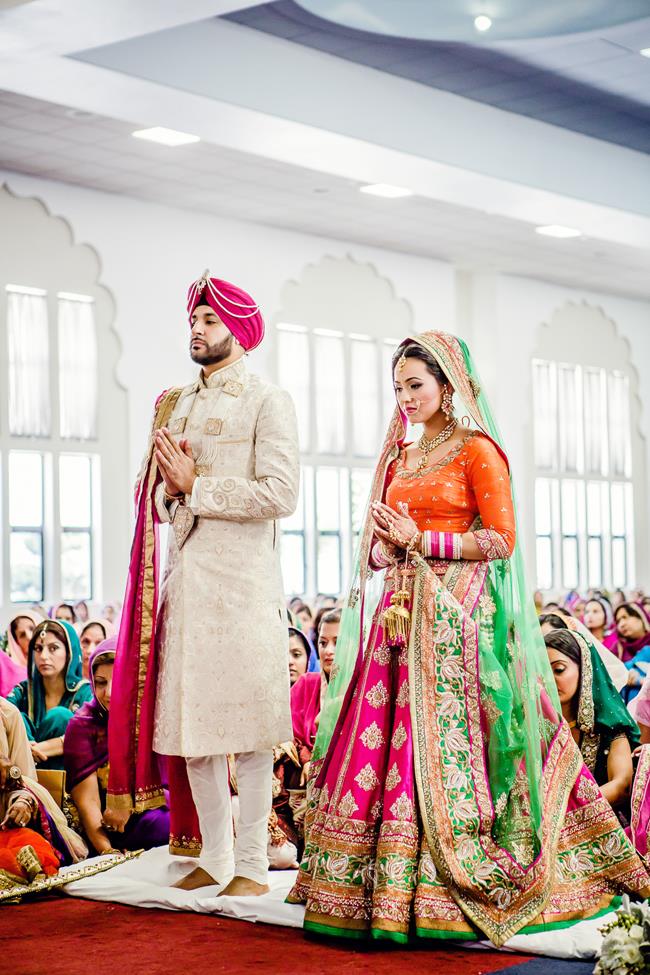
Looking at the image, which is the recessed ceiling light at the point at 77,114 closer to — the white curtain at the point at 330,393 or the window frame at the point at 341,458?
the window frame at the point at 341,458

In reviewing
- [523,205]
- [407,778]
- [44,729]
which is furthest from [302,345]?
[407,778]

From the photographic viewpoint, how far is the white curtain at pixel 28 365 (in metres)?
10.5

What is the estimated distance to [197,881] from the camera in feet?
13.3

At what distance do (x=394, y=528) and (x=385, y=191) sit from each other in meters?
7.43

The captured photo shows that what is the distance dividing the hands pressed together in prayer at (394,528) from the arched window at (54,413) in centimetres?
672

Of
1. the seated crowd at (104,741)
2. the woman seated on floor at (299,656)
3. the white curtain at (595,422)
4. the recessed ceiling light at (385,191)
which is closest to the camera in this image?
the seated crowd at (104,741)

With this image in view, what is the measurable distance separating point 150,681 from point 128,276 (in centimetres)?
734

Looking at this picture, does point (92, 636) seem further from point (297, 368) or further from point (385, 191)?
point (297, 368)

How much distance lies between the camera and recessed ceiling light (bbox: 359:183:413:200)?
35.3ft

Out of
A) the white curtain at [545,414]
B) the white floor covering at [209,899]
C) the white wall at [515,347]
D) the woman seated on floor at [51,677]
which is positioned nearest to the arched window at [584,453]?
the white curtain at [545,414]

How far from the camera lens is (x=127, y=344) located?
1102 centimetres

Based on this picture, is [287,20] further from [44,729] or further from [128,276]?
[44,729]

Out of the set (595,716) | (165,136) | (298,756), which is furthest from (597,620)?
(595,716)

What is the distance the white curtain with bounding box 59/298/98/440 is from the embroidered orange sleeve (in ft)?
23.8
